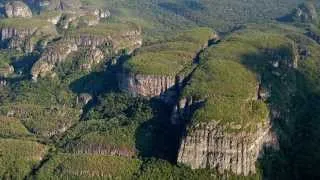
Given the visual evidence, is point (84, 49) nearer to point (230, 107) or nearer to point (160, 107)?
point (160, 107)

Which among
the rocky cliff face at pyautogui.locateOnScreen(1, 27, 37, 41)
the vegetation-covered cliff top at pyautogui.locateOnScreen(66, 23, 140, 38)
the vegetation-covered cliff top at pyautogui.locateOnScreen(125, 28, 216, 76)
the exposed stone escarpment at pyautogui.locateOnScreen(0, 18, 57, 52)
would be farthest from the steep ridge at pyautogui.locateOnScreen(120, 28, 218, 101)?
the rocky cliff face at pyautogui.locateOnScreen(1, 27, 37, 41)

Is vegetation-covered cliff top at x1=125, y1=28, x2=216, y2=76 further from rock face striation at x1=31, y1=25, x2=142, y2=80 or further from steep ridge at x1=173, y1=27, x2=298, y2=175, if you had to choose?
rock face striation at x1=31, y1=25, x2=142, y2=80

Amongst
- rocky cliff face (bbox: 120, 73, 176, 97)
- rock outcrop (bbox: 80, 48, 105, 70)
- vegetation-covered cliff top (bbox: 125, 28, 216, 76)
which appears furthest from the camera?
rock outcrop (bbox: 80, 48, 105, 70)

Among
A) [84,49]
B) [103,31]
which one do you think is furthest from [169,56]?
[103,31]

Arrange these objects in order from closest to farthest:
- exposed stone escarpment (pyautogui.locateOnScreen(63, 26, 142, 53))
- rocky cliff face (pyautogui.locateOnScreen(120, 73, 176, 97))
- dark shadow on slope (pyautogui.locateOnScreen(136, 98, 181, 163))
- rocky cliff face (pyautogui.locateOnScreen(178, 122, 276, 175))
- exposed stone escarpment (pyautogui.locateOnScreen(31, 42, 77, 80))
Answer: rocky cliff face (pyautogui.locateOnScreen(178, 122, 276, 175)), dark shadow on slope (pyautogui.locateOnScreen(136, 98, 181, 163)), rocky cliff face (pyautogui.locateOnScreen(120, 73, 176, 97)), exposed stone escarpment (pyautogui.locateOnScreen(31, 42, 77, 80)), exposed stone escarpment (pyautogui.locateOnScreen(63, 26, 142, 53))

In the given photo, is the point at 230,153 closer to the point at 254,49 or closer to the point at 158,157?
the point at 158,157
